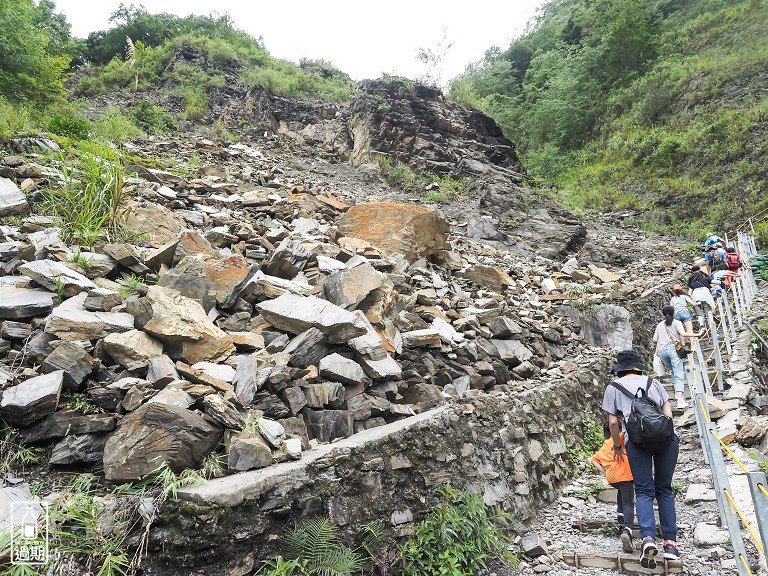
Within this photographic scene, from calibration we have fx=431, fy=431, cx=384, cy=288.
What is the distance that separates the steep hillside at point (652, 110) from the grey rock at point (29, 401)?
18484 millimetres

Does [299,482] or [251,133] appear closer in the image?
[299,482]

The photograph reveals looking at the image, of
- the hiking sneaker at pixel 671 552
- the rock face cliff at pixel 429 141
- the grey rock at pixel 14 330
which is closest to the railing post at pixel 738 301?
the rock face cliff at pixel 429 141

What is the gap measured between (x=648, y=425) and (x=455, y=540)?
69.1 inches

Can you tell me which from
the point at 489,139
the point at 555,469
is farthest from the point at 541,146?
the point at 555,469

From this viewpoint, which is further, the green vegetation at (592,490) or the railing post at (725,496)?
the green vegetation at (592,490)

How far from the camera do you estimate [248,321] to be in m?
4.41

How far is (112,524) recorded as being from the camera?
2.30m

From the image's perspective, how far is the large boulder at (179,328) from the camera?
359 cm

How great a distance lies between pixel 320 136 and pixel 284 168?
4.80 m

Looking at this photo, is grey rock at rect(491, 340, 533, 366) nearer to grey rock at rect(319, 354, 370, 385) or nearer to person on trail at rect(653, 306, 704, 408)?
person on trail at rect(653, 306, 704, 408)

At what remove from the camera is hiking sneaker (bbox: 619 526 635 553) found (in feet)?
11.8

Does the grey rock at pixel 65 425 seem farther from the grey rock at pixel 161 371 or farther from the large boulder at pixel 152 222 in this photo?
the large boulder at pixel 152 222

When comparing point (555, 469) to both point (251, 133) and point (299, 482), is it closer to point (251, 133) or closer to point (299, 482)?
point (299, 482)

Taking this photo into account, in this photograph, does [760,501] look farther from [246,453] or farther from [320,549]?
[246,453]
